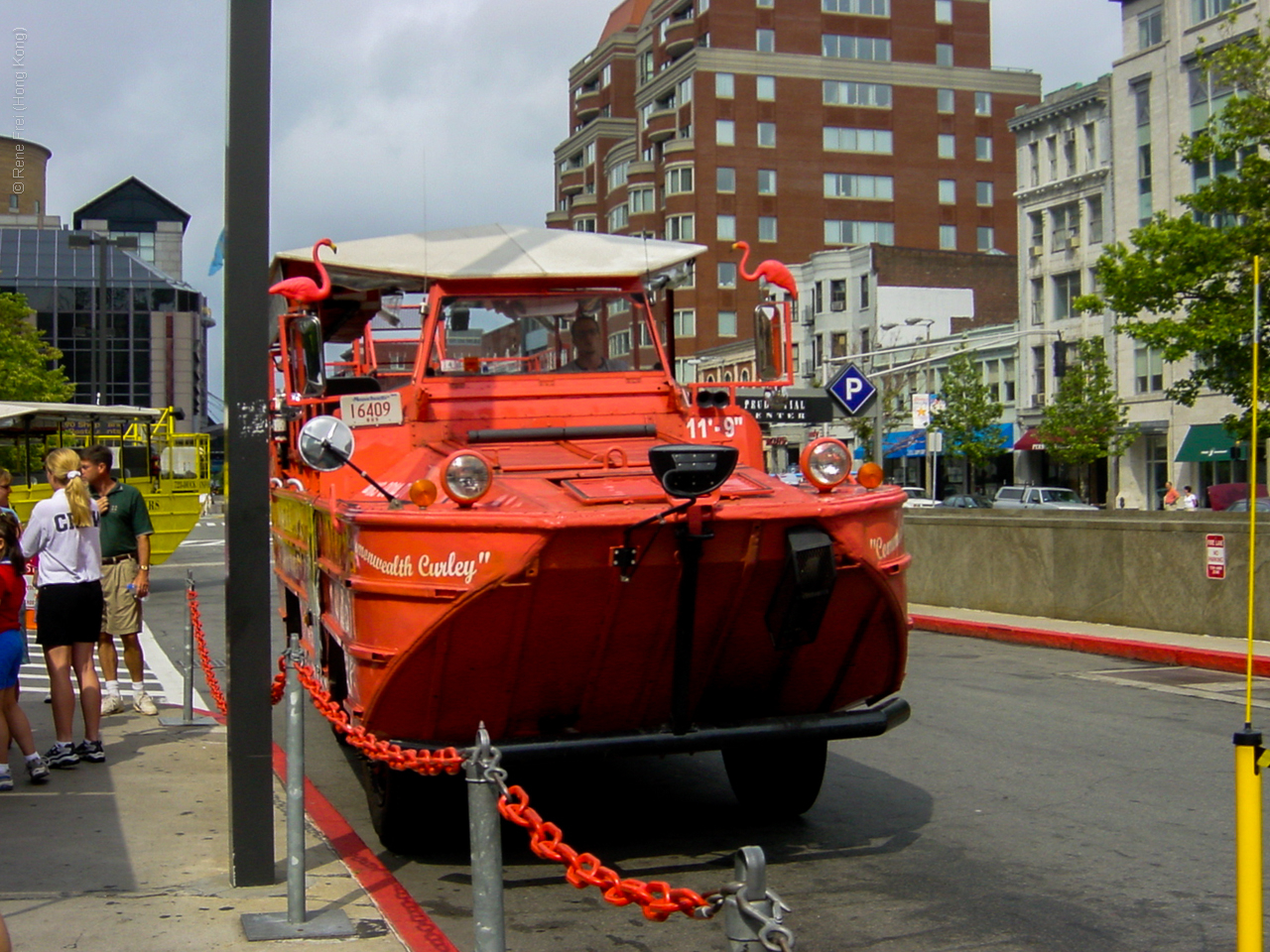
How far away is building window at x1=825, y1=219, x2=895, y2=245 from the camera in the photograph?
251 ft

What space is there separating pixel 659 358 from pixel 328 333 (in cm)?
195

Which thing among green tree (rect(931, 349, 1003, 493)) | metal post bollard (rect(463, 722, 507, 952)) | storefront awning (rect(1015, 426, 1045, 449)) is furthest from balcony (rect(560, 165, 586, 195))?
metal post bollard (rect(463, 722, 507, 952))

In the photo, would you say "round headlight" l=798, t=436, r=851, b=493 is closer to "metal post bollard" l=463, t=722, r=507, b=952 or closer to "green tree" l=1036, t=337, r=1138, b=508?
"metal post bollard" l=463, t=722, r=507, b=952

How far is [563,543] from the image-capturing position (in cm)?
531

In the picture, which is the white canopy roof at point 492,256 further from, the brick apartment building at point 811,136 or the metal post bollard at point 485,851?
the brick apartment building at point 811,136

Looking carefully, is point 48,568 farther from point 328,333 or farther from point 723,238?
point 723,238

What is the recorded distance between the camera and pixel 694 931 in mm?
5543

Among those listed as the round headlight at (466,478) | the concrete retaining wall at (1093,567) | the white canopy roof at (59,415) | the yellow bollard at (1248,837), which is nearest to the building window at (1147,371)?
the concrete retaining wall at (1093,567)

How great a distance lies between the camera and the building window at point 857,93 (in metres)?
76.1

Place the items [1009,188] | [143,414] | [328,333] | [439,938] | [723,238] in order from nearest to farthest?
[439,938]
[328,333]
[143,414]
[723,238]
[1009,188]

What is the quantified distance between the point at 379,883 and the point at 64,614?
3.22m

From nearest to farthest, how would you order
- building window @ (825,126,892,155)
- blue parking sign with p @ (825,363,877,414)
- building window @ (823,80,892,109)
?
blue parking sign with p @ (825,363,877,414) → building window @ (823,80,892,109) → building window @ (825,126,892,155)

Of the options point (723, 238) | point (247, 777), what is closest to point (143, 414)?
point (247, 777)

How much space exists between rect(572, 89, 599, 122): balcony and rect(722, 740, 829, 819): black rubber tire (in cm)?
8694
